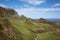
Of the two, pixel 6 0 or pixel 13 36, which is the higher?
pixel 6 0

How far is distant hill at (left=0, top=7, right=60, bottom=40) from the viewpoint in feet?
29.3

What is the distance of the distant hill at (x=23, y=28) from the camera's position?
8.94 meters

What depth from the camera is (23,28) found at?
9.59m

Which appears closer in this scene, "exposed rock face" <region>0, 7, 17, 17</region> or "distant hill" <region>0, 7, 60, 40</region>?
"distant hill" <region>0, 7, 60, 40</region>

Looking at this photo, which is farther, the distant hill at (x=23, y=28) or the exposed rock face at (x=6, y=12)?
the exposed rock face at (x=6, y=12)

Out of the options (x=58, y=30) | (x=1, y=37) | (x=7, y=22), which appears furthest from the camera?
(x=58, y=30)

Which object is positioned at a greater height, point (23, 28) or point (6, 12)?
point (6, 12)

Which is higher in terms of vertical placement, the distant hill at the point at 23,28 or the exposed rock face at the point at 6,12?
the exposed rock face at the point at 6,12

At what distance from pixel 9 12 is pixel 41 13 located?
2168 millimetres

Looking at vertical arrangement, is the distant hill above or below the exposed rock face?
below

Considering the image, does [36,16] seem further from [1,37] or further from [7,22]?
[1,37]

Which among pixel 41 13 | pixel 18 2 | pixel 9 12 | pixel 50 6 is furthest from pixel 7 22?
pixel 50 6

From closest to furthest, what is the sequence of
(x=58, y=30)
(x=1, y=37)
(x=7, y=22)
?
(x=1, y=37) → (x=7, y=22) → (x=58, y=30)

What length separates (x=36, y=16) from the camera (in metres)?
9.64
